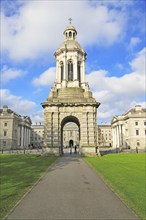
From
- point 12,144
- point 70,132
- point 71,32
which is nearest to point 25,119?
point 12,144

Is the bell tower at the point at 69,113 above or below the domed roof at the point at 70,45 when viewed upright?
below

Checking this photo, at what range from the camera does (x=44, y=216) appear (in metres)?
6.58

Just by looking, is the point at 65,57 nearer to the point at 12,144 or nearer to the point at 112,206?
the point at 112,206

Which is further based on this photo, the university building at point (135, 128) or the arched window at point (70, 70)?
the university building at point (135, 128)

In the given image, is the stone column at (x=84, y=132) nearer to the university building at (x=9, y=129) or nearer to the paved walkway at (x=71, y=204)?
the paved walkway at (x=71, y=204)

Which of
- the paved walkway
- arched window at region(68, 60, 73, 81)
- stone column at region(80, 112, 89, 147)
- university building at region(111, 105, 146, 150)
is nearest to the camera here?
the paved walkway

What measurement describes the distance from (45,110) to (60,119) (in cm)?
274

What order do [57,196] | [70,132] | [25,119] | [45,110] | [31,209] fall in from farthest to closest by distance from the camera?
[70,132] → [25,119] → [45,110] → [57,196] → [31,209]

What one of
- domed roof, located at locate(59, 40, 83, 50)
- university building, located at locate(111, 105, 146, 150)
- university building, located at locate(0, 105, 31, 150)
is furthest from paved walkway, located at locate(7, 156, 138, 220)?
university building, located at locate(0, 105, 31, 150)

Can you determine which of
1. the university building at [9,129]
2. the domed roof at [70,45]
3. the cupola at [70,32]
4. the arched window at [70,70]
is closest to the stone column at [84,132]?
the arched window at [70,70]

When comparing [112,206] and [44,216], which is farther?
[112,206]

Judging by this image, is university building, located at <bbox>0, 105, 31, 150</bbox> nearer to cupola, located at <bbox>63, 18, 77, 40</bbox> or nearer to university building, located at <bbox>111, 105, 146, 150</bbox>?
university building, located at <bbox>111, 105, 146, 150</bbox>

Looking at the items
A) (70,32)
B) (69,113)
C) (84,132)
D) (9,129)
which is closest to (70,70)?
(70,32)

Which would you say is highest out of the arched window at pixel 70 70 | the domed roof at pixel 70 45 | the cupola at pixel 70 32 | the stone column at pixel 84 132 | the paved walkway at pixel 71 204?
the cupola at pixel 70 32
